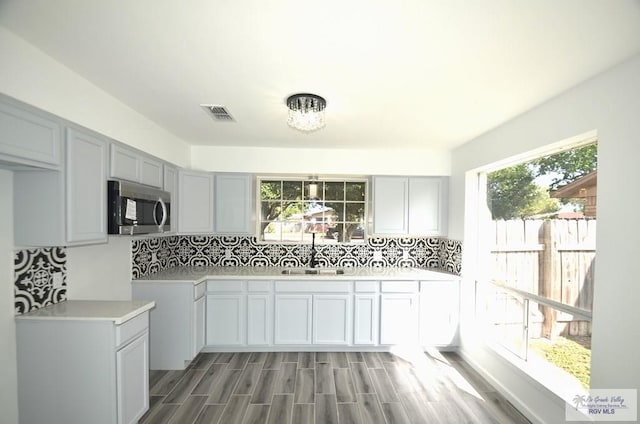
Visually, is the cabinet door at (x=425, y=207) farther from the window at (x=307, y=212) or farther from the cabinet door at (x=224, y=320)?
the cabinet door at (x=224, y=320)

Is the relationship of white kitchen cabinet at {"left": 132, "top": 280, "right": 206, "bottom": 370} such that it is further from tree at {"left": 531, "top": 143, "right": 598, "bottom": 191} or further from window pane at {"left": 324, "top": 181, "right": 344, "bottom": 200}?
tree at {"left": 531, "top": 143, "right": 598, "bottom": 191}

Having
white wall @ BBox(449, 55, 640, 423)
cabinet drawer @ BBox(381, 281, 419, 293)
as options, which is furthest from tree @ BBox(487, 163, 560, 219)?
cabinet drawer @ BBox(381, 281, 419, 293)

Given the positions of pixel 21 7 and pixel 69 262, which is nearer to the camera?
pixel 21 7

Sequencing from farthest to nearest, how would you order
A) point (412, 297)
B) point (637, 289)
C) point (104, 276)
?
1. point (412, 297)
2. point (104, 276)
3. point (637, 289)

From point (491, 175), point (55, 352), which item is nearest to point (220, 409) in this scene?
point (55, 352)

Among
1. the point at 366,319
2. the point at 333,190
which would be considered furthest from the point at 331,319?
the point at 333,190

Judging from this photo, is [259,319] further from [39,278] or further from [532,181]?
[532,181]

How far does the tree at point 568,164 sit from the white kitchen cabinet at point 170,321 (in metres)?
3.49

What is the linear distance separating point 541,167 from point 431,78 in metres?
1.38

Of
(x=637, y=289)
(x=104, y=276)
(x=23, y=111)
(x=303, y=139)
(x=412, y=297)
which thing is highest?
(x=303, y=139)

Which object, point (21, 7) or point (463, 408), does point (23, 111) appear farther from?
point (463, 408)

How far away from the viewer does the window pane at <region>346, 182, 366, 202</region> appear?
3.93 m

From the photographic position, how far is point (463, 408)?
2338mm

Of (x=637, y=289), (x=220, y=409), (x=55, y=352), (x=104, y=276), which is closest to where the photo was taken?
(x=637, y=289)
